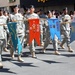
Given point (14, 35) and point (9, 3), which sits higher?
point (9, 3)

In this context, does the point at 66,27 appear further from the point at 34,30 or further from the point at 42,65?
the point at 42,65

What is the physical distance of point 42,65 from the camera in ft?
31.8

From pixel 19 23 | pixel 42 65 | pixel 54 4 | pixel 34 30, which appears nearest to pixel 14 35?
pixel 19 23

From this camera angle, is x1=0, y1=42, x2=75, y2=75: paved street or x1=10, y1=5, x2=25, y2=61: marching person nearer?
x1=0, y1=42, x2=75, y2=75: paved street

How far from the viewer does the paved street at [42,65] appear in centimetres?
872

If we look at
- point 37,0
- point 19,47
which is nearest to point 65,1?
point 37,0

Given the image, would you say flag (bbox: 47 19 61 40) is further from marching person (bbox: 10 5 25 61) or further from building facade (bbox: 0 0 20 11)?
building facade (bbox: 0 0 20 11)

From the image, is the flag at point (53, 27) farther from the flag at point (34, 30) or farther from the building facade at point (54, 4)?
the building facade at point (54, 4)

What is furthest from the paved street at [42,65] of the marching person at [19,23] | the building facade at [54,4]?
the building facade at [54,4]

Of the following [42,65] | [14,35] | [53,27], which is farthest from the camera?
[53,27]

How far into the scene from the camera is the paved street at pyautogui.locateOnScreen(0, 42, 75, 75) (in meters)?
8.72

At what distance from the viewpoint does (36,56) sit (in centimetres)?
1160

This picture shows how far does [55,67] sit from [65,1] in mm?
21795

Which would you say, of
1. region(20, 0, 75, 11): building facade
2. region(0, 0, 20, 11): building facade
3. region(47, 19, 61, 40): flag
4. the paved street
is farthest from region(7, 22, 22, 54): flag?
region(0, 0, 20, 11): building facade
